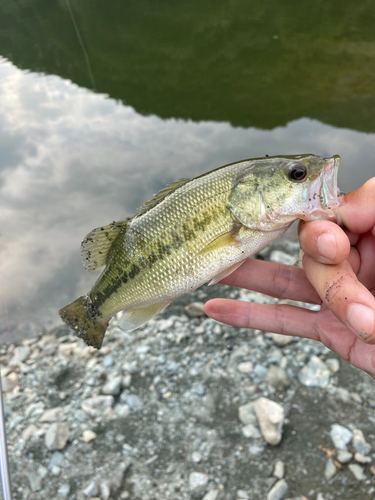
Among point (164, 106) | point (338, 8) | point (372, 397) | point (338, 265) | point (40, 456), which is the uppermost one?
point (338, 8)

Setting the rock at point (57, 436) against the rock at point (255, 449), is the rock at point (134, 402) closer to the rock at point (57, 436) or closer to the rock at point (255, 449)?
the rock at point (57, 436)

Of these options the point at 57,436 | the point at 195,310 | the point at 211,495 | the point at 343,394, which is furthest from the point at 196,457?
the point at 195,310

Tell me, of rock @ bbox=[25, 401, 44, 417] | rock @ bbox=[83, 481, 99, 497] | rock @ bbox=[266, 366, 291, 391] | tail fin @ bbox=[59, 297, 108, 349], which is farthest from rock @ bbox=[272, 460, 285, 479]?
rock @ bbox=[25, 401, 44, 417]

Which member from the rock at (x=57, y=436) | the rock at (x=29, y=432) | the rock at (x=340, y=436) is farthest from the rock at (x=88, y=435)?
the rock at (x=340, y=436)

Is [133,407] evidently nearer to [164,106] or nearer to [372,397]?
[372,397]

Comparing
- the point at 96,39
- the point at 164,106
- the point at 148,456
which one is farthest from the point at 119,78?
the point at 148,456
